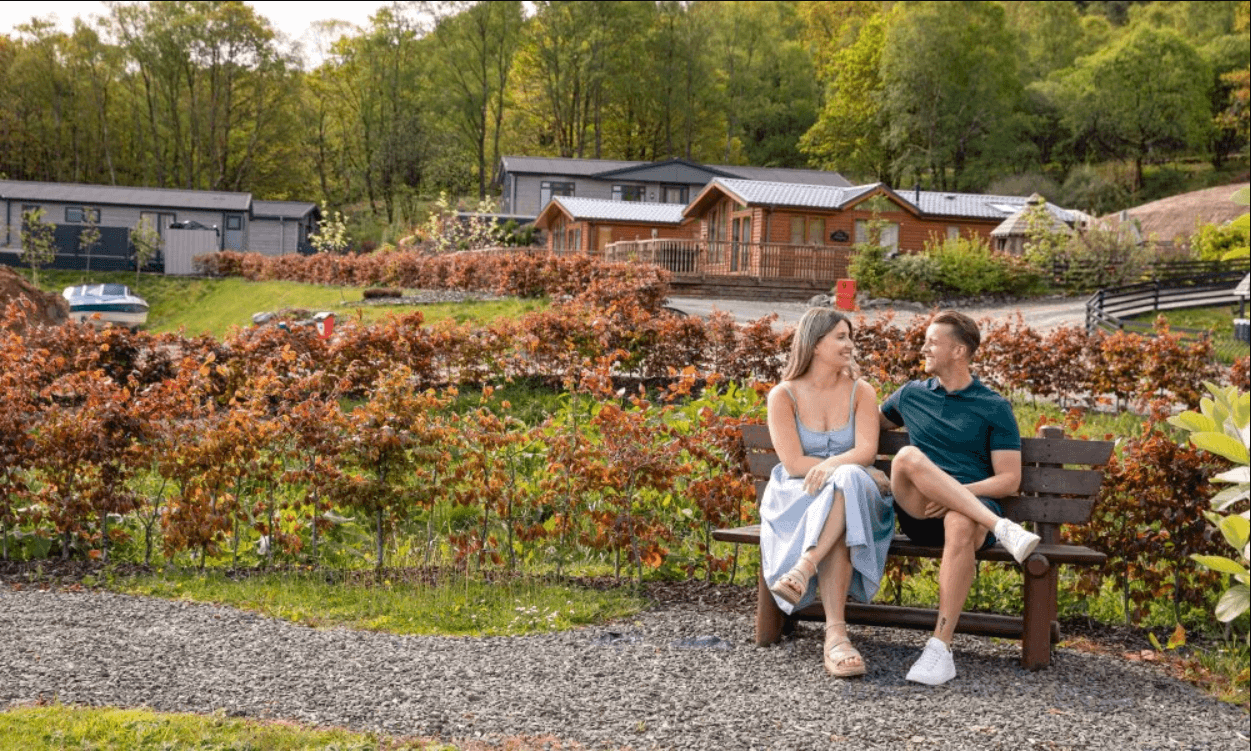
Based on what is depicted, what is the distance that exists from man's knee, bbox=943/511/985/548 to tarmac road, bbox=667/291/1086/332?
18778mm

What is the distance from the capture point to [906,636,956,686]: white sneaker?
460cm

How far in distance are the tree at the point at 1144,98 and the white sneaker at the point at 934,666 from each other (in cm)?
6893

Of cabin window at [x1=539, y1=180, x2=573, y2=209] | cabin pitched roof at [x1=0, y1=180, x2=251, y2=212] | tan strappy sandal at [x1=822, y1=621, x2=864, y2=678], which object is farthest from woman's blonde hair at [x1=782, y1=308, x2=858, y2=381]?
cabin pitched roof at [x1=0, y1=180, x2=251, y2=212]

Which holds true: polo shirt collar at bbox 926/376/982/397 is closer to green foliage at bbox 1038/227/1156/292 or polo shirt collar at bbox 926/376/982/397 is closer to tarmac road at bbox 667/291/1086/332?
tarmac road at bbox 667/291/1086/332

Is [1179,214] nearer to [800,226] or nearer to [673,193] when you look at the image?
[673,193]

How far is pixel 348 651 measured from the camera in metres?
4.93

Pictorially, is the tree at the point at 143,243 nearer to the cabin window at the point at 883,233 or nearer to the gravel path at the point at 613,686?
the cabin window at the point at 883,233

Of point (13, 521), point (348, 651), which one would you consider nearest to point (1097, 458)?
point (348, 651)

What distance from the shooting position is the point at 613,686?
451cm

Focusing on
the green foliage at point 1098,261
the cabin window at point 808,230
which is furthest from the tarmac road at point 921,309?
the cabin window at point 808,230

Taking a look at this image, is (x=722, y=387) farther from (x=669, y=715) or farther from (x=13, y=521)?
(x=669, y=715)

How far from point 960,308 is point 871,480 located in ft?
81.1

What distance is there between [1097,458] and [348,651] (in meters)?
3.36

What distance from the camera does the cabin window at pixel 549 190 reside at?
56312 millimetres
